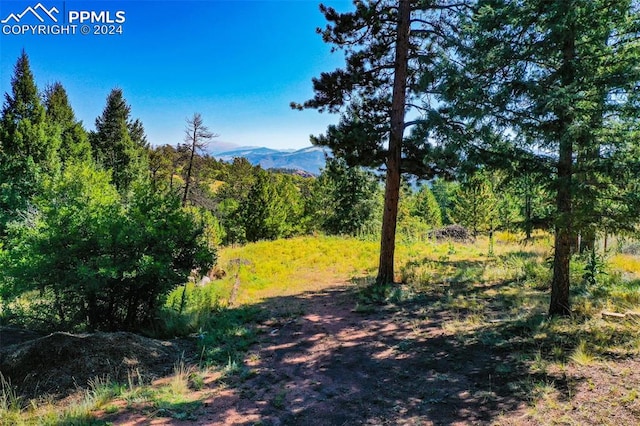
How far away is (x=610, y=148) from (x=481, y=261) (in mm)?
7432

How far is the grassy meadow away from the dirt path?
260 mm

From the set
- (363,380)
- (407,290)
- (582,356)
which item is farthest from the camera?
(407,290)

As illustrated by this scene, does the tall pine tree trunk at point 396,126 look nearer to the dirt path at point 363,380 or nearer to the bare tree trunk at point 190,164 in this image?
the dirt path at point 363,380

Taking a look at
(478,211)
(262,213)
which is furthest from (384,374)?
(262,213)

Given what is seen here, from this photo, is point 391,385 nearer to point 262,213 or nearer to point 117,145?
point 262,213

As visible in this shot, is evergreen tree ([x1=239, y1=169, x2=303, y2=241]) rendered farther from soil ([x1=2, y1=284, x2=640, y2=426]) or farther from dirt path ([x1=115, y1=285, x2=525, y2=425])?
soil ([x1=2, y1=284, x2=640, y2=426])

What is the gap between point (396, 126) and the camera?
9.41 metres

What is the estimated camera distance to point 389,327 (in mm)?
7102

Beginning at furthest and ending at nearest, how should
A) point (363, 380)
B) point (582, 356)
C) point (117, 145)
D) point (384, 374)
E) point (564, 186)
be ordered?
point (117, 145) < point (564, 186) < point (384, 374) < point (363, 380) < point (582, 356)

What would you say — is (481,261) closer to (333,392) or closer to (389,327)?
(389,327)

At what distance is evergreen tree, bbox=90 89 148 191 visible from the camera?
36156 mm

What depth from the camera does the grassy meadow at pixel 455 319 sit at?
412 cm

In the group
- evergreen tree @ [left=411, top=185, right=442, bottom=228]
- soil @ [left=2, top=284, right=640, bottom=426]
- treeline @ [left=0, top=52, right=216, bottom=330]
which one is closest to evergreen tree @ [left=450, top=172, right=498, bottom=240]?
evergreen tree @ [left=411, top=185, right=442, bottom=228]

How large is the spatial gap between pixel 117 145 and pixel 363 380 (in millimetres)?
40089
